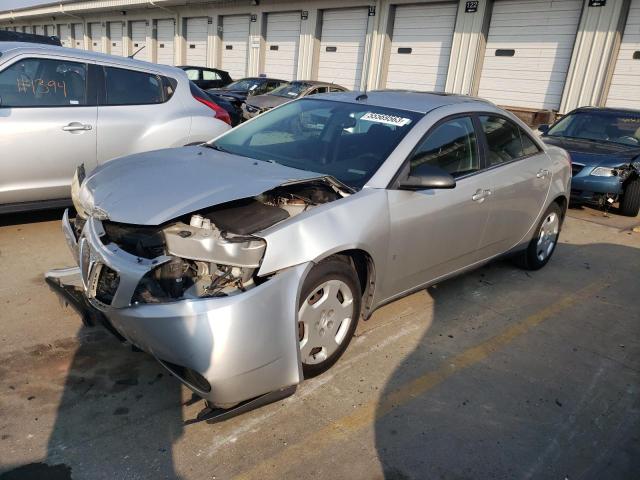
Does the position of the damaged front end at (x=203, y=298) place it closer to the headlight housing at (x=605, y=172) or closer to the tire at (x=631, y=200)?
the headlight housing at (x=605, y=172)

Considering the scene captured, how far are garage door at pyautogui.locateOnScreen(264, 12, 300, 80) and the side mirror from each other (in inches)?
760

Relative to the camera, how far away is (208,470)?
2301 mm

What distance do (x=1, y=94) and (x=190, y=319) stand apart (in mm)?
3500

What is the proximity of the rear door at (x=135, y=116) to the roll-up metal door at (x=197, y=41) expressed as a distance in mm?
22141

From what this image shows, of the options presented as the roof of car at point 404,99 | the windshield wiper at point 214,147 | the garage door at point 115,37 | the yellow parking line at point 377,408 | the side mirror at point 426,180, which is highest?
the garage door at point 115,37

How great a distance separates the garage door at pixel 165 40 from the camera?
28344mm

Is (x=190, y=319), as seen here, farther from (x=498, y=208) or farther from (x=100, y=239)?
(x=498, y=208)

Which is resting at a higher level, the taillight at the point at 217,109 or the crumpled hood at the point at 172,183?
the taillight at the point at 217,109

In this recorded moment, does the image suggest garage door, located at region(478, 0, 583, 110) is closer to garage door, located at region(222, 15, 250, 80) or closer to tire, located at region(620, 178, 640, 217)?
tire, located at region(620, 178, 640, 217)

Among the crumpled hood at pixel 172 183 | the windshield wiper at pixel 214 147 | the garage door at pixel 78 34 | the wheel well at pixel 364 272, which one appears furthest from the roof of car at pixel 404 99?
the garage door at pixel 78 34

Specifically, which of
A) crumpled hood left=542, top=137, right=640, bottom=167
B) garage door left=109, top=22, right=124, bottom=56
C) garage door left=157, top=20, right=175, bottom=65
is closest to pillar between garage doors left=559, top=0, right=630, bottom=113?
crumpled hood left=542, top=137, right=640, bottom=167

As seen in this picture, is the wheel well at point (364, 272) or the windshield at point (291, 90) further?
the windshield at point (291, 90)

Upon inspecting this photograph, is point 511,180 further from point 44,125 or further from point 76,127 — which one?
point 44,125

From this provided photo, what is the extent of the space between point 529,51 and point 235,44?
1440 centimetres
